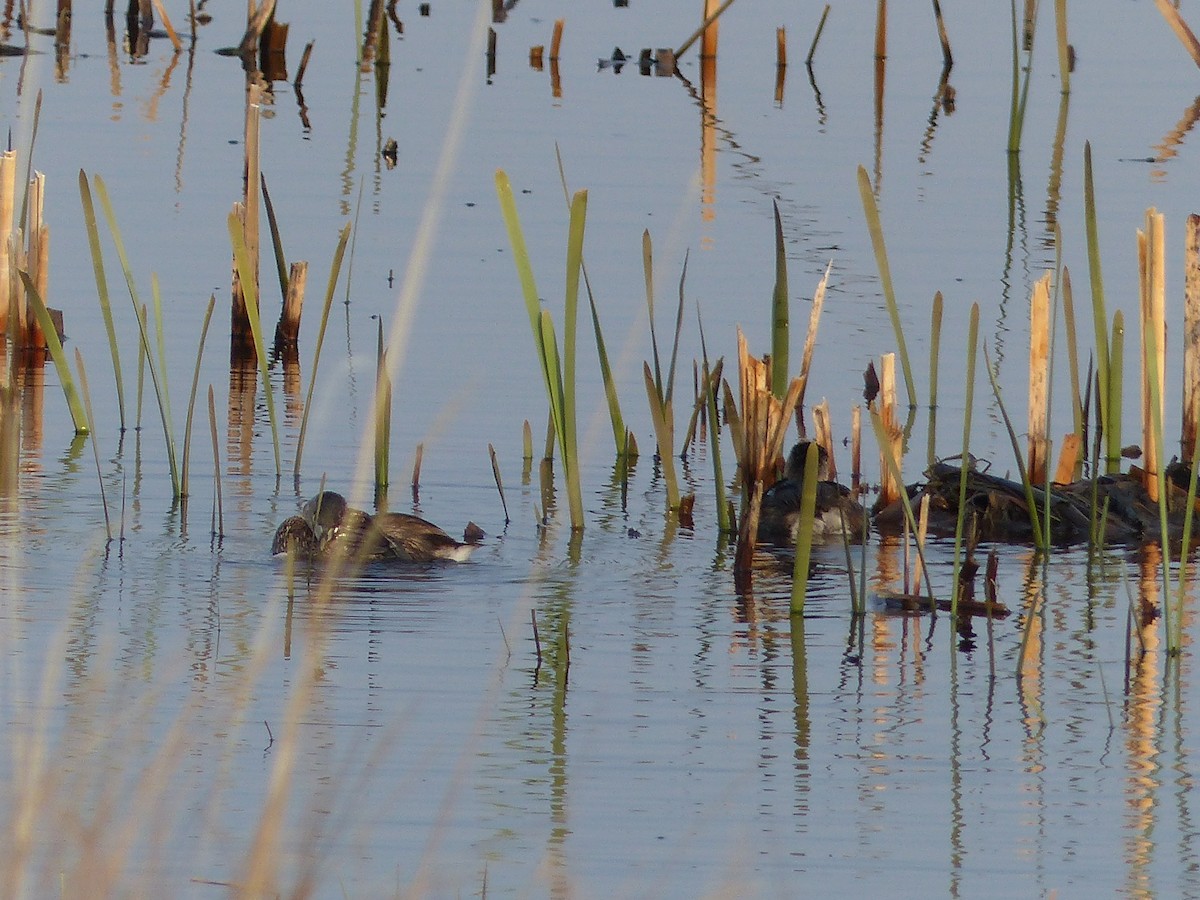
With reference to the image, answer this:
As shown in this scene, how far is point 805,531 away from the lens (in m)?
6.60

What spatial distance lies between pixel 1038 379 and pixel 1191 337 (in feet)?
2.16

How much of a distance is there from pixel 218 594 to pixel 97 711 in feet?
4.34

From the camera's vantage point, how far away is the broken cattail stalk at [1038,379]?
328 inches

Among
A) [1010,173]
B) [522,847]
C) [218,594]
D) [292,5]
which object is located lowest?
[522,847]

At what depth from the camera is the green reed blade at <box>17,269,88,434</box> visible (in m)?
8.15

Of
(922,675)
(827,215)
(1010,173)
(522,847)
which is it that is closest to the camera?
(522,847)

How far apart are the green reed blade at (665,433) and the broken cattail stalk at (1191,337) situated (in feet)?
6.69

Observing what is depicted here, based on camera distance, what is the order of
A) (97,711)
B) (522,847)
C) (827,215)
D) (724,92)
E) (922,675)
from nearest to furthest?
(522,847) → (97,711) → (922,675) → (827,215) → (724,92)

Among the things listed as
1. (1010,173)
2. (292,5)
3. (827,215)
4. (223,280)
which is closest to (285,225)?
(223,280)

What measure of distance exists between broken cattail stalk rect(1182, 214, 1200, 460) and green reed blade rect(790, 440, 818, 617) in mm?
2408

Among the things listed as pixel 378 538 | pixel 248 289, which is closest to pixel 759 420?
pixel 378 538

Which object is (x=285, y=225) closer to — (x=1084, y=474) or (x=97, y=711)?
(x=1084, y=474)

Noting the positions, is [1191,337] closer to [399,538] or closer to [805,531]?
[805,531]

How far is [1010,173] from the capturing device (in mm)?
15211
